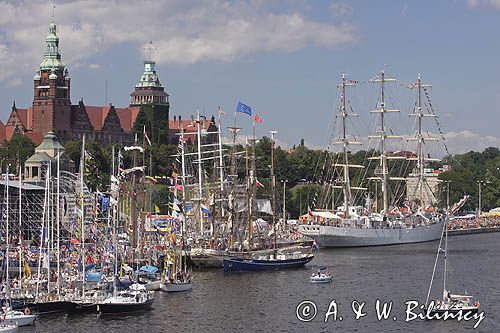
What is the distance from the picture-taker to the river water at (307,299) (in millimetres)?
70062

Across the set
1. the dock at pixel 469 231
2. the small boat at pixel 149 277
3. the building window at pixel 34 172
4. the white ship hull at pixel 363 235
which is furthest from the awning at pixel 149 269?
the dock at pixel 469 231

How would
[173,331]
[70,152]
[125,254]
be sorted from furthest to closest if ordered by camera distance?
[70,152] < [125,254] < [173,331]

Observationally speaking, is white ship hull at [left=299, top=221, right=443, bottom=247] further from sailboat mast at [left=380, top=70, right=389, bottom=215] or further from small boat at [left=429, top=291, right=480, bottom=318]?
small boat at [left=429, top=291, right=480, bottom=318]

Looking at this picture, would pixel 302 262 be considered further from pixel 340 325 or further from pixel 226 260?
pixel 340 325

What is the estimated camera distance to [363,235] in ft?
489

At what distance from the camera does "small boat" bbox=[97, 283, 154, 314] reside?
73625 millimetres

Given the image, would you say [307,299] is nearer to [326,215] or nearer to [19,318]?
[19,318]

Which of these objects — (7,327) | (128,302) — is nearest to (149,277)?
(128,302)

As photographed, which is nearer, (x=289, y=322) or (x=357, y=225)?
(x=289, y=322)

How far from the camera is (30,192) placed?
124 meters

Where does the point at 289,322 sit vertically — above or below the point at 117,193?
below

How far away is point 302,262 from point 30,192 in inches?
1390

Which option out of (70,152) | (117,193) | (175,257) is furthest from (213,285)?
(70,152)

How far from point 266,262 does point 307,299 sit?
787 inches
